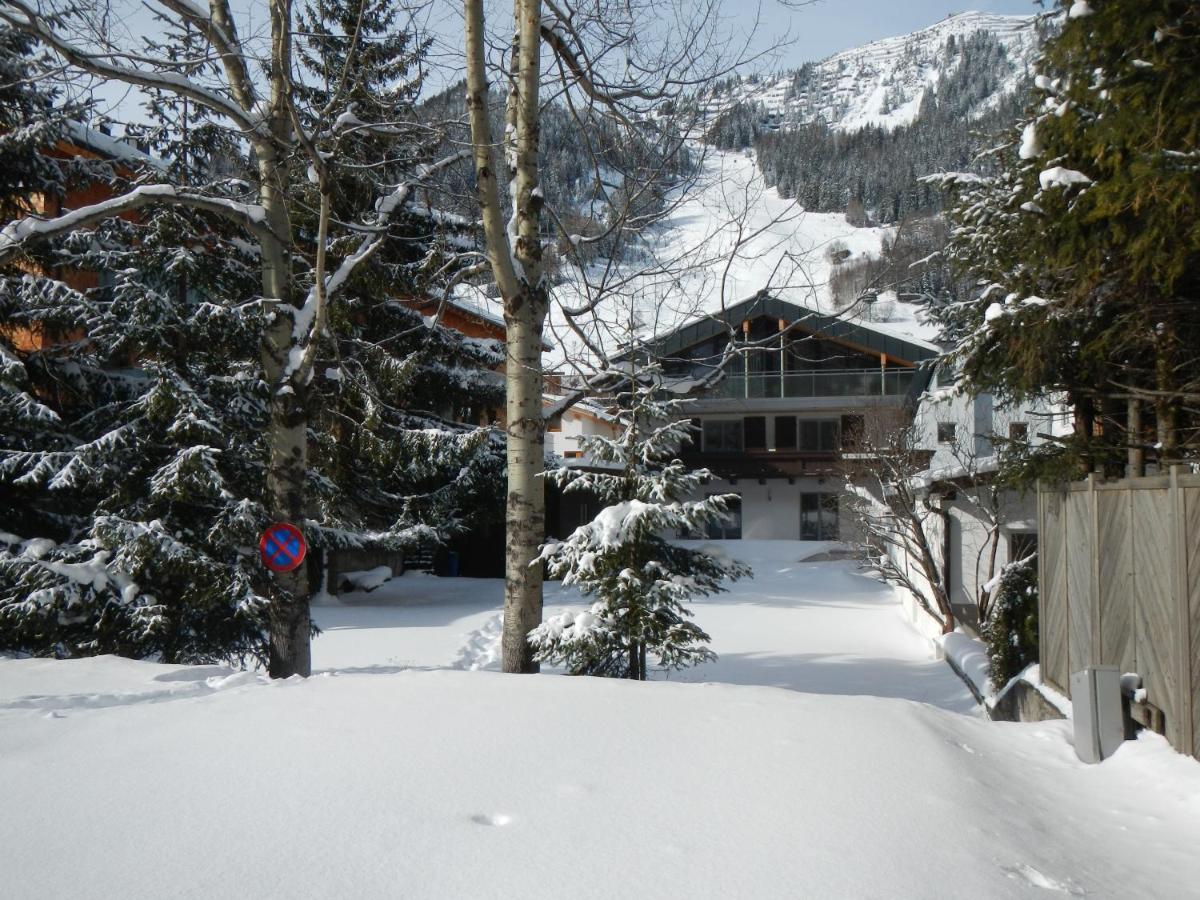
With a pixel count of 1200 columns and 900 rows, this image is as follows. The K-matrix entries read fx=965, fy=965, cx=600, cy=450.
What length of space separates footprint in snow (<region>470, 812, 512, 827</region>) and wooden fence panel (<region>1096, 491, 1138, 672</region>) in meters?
4.04

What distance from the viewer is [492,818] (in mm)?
3506

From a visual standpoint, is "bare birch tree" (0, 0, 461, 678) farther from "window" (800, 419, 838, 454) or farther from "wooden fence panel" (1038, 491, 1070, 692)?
"window" (800, 419, 838, 454)

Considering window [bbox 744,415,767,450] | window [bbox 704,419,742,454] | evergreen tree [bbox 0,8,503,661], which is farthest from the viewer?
window [bbox 704,419,742,454]

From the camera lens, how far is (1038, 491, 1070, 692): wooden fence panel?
7.25 metres

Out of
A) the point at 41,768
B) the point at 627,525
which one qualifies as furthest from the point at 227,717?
the point at 627,525

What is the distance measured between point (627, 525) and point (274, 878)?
5923mm

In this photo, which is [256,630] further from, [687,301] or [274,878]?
[274,878]

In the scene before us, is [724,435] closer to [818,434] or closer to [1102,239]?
[818,434]

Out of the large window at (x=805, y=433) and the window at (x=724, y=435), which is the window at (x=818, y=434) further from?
the window at (x=724, y=435)

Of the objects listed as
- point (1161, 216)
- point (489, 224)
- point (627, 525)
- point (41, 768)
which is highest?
point (489, 224)

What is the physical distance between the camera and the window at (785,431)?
36.5 meters

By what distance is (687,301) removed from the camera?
10234 mm

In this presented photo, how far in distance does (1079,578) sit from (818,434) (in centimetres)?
2972

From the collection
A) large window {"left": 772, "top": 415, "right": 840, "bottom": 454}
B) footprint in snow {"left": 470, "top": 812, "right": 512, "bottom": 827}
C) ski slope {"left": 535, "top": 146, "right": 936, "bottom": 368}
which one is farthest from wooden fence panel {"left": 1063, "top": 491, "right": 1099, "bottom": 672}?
large window {"left": 772, "top": 415, "right": 840, "bottom": 454}
